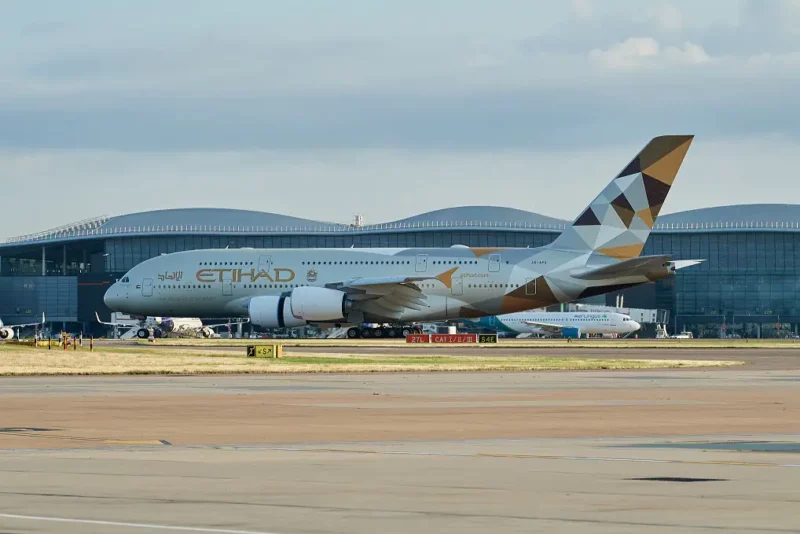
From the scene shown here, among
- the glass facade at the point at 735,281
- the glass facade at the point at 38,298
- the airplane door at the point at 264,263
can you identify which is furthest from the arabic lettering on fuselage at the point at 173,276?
the glass facade at the point at 735,281

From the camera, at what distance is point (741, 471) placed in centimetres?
1539

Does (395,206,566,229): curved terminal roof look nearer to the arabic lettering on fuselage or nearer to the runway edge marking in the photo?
the arabic lettering on fuselage

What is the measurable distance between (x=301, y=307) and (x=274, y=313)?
1.73 m

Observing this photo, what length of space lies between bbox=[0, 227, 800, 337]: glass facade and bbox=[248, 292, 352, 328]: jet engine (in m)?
83.8

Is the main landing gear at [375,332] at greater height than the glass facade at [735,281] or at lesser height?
lesser

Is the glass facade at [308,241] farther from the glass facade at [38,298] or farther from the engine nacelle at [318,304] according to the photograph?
the engine nacelle at [318,304]

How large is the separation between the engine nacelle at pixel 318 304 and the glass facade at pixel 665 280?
3324 inches

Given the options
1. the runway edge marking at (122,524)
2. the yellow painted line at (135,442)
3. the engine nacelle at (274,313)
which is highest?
the engine nacelle at (274,313)

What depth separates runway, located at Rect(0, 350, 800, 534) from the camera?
1162cm

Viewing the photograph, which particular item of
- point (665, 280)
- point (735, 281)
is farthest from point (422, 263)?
point (735, 281)

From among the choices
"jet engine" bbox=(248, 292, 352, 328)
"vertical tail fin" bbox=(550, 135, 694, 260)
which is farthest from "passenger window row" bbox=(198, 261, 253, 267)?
"vertical tail fin" bbox=(550, 135, 694, 260)

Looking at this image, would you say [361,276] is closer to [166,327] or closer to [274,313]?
[274,313]

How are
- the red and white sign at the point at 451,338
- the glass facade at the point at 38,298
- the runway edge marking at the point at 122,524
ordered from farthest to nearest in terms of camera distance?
the glass facade at the point at 38,298, the red and white sign at the point at 451,338, the runway edge marking at the point at 122,524

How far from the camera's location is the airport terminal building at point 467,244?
162m
